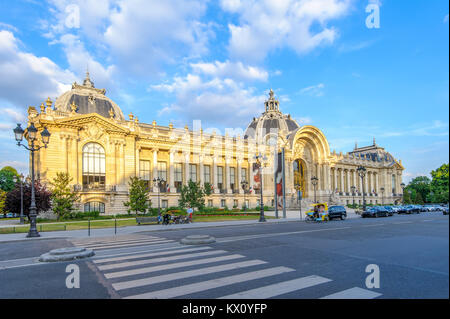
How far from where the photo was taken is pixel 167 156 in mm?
55969

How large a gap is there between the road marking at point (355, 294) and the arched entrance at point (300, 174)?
218 ft

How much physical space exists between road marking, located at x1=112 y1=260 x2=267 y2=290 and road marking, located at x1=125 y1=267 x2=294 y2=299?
811 mm

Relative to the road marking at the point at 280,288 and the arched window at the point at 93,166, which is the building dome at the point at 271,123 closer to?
the arched window at the point at 93,166

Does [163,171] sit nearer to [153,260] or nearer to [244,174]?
[244,174]

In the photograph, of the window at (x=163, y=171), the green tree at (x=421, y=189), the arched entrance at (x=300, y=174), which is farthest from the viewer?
the green tree at (x=421, y=189)

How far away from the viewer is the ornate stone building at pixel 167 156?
42.4 metres

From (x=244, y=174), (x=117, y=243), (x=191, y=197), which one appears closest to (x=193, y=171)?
(x=244, y=174)

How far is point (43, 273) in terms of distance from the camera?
9266 millimetres

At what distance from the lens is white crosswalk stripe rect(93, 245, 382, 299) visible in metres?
6.75

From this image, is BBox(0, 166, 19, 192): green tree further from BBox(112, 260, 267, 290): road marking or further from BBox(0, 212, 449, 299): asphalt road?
BBox(112, 260, 267, 290): road marking

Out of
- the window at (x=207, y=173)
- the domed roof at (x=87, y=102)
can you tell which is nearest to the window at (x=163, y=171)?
the window at (x=207, y=173)

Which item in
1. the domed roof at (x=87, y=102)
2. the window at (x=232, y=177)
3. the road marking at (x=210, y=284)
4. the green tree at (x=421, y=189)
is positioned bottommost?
the green tree at (x=421, y=189)

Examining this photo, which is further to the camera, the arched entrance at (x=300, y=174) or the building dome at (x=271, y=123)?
the building dome at (x=271, y=123)
